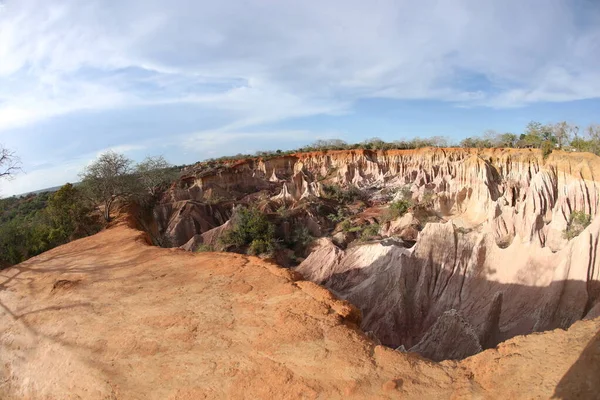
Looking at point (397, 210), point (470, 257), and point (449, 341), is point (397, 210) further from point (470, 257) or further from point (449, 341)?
point (449, 341)

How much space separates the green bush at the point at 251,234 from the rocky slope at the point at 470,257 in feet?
5.76

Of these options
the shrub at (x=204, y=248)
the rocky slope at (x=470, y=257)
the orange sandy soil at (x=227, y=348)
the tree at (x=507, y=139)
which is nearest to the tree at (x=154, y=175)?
the rocky slope at (x=470, y=257)

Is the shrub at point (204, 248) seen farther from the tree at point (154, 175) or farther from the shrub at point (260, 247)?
the tree at point (154, 175)

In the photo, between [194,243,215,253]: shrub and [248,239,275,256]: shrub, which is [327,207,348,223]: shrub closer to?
[248,239,275,256]: shrub

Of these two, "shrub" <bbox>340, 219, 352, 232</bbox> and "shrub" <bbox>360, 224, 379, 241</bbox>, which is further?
"shrub" <bbox>340, 219, 352, 232</bbox>

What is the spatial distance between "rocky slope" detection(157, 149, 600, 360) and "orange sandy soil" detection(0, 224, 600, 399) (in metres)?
4.34

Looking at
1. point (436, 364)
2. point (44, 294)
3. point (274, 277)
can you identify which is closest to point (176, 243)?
point (44, 294)

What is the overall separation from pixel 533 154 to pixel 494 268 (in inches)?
841

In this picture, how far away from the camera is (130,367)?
4625mm

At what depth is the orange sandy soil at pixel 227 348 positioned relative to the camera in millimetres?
3572

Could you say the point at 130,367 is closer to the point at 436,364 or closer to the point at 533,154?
the point at 436,364

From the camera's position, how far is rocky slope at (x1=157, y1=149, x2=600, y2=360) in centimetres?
903

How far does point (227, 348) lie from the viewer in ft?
15.1

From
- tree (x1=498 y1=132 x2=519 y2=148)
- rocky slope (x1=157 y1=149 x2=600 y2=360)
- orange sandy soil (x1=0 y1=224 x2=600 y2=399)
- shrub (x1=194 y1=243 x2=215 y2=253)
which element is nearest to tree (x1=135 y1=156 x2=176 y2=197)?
rocky slope (x1=157 y1=149 x2=600 y2=360)
